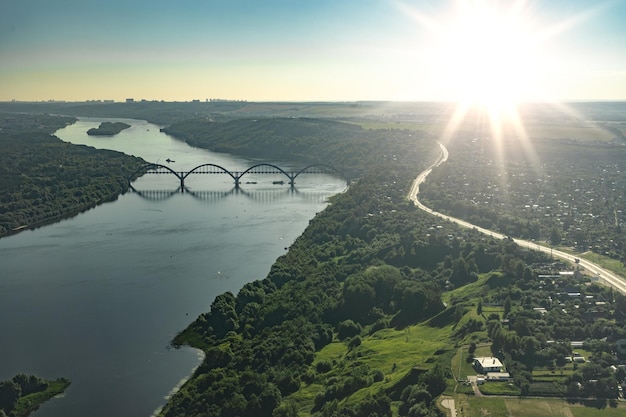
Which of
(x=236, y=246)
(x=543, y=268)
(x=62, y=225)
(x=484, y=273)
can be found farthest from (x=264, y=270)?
(x=62, y=225)

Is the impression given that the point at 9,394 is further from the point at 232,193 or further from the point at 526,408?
the point at 232,193

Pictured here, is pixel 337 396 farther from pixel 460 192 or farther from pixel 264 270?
pixel 460 192

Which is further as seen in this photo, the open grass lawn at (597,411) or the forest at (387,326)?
the forest at (387,326)

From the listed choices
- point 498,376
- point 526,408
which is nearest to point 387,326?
point 498,376

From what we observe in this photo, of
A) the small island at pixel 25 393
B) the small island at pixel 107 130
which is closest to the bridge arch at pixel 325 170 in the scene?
the small island at pixel 25 393

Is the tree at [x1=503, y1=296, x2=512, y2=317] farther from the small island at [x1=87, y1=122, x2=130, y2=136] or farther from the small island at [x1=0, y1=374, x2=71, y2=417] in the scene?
the small island at [x1=87, y1=122, x2=130, y2=136]

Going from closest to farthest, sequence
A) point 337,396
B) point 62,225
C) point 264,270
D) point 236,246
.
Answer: point 337,396 < point 264,270 < point 236,246 < point 62,225

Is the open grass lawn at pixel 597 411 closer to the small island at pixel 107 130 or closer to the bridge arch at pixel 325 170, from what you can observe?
the bridge arch at pixel 325 170
